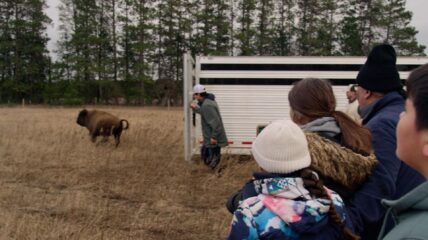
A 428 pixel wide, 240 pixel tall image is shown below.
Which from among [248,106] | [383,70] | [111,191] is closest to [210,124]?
[248,106]

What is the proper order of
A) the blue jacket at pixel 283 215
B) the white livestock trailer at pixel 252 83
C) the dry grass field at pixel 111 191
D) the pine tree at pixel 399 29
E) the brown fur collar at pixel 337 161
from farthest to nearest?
1. the pine tree at pixel 399 29
2. the white livestock trailer at pixel 252 83
3. the dry grass field at pixel 111 191
4. the brown fur collar at pixel 337 161
5. the blue jacket at pixel 283 215

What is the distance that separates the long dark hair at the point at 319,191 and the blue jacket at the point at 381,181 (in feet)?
0.49

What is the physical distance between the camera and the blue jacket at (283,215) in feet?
6.73

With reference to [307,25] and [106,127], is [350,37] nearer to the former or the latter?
[307,25]

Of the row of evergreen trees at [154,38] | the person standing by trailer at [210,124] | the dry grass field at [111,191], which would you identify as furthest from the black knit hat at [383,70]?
the row of evergreen trees at [154,38]

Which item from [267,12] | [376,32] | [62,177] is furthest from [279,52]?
[62,177]

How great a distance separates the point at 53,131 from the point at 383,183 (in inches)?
608

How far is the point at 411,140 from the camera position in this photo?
4.58 ft

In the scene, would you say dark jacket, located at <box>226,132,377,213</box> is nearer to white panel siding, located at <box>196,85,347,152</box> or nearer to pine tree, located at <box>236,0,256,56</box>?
white panel siding, located at <box>196,85,347,152</box>

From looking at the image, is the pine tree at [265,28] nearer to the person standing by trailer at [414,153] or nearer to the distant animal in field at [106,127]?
the distant animal in field at [106,127]

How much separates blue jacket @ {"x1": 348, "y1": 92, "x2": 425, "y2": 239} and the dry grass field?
3.46m

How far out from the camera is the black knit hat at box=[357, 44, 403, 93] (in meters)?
2.79

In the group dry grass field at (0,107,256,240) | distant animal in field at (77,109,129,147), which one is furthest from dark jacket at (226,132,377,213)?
distant animal in field at (77,109,129,147)

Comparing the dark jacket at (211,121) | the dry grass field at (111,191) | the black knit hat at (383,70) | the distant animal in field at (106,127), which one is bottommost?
the dry grass field at (111,191)
